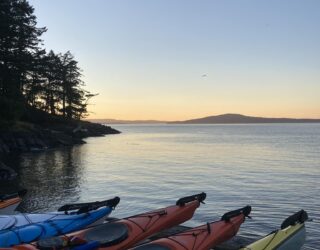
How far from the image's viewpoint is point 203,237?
9.70 metres

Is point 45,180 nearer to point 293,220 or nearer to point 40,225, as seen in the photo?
point 40,225

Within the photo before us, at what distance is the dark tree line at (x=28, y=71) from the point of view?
131ft

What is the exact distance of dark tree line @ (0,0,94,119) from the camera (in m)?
40.0

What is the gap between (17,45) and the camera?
44531mm

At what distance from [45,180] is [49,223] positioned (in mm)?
13585

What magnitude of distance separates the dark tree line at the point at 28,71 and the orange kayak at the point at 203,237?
2971 cm

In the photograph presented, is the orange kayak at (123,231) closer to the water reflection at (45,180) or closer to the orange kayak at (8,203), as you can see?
the orange kayak at (8,203)

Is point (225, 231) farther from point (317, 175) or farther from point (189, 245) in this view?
point (317, 175)

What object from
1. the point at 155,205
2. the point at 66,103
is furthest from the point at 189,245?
the point at 66,103

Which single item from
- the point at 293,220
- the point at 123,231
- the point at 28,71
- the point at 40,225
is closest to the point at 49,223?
the point at 40,225

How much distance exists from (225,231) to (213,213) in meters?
6.56

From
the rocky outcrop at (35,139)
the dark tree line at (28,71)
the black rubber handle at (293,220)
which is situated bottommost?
the black rubber handle at (293,220)

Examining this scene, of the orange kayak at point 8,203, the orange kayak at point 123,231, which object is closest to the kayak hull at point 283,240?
the orange kayak at point 123,231

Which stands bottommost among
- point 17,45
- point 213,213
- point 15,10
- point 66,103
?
point 213,213
